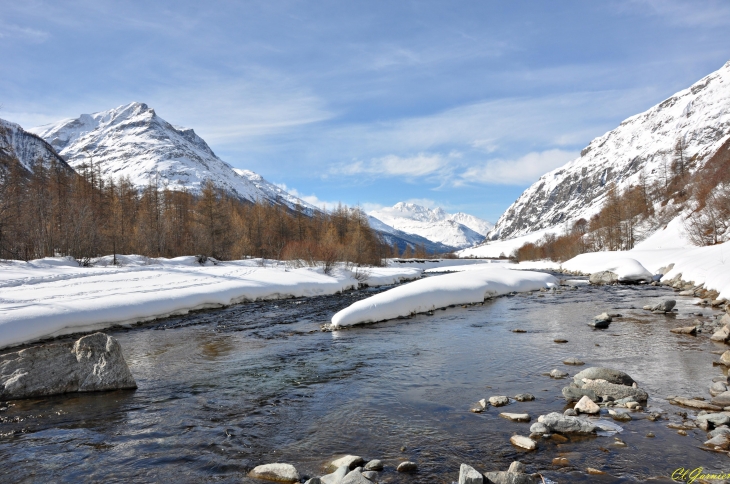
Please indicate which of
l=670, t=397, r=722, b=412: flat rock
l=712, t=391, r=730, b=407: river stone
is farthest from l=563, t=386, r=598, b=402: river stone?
l=712, t=391, r=730, b=407: river stone

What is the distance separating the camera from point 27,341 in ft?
52.6

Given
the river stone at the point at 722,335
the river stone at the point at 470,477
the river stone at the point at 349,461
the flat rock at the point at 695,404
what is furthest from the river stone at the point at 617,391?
the river stone at the point at 722,335

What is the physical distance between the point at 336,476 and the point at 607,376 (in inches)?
285

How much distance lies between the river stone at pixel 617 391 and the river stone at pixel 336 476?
630cm

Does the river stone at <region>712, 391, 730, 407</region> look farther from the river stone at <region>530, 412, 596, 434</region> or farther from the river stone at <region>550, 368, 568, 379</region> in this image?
the river stone at <region>550, 368, 568, 379</region>

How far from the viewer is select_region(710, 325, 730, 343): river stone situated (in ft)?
43.1

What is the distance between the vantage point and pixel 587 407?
8.23m

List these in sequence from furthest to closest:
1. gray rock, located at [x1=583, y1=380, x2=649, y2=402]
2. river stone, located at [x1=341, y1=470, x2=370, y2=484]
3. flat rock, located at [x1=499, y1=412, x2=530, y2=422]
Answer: gray rock, located at [x1=583, y1=380, x2=649, y2=402]
flat rock, located at [x1=499, y1=412, x2=530, y2=422]
river stone, located at [x1=341, y1=470, x2=370, y2=484]

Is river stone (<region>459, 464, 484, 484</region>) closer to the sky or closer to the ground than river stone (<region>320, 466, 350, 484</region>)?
closer to the sky

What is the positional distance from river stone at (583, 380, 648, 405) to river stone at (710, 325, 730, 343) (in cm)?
690

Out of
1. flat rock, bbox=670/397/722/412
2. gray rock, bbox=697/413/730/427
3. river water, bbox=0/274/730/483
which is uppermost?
gray rock, bbox=697/413/730/427

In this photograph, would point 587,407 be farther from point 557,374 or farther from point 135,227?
point 135,227

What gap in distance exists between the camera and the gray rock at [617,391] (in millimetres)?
8795

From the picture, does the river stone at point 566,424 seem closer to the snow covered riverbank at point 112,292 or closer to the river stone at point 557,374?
the river stone at point 557,374
